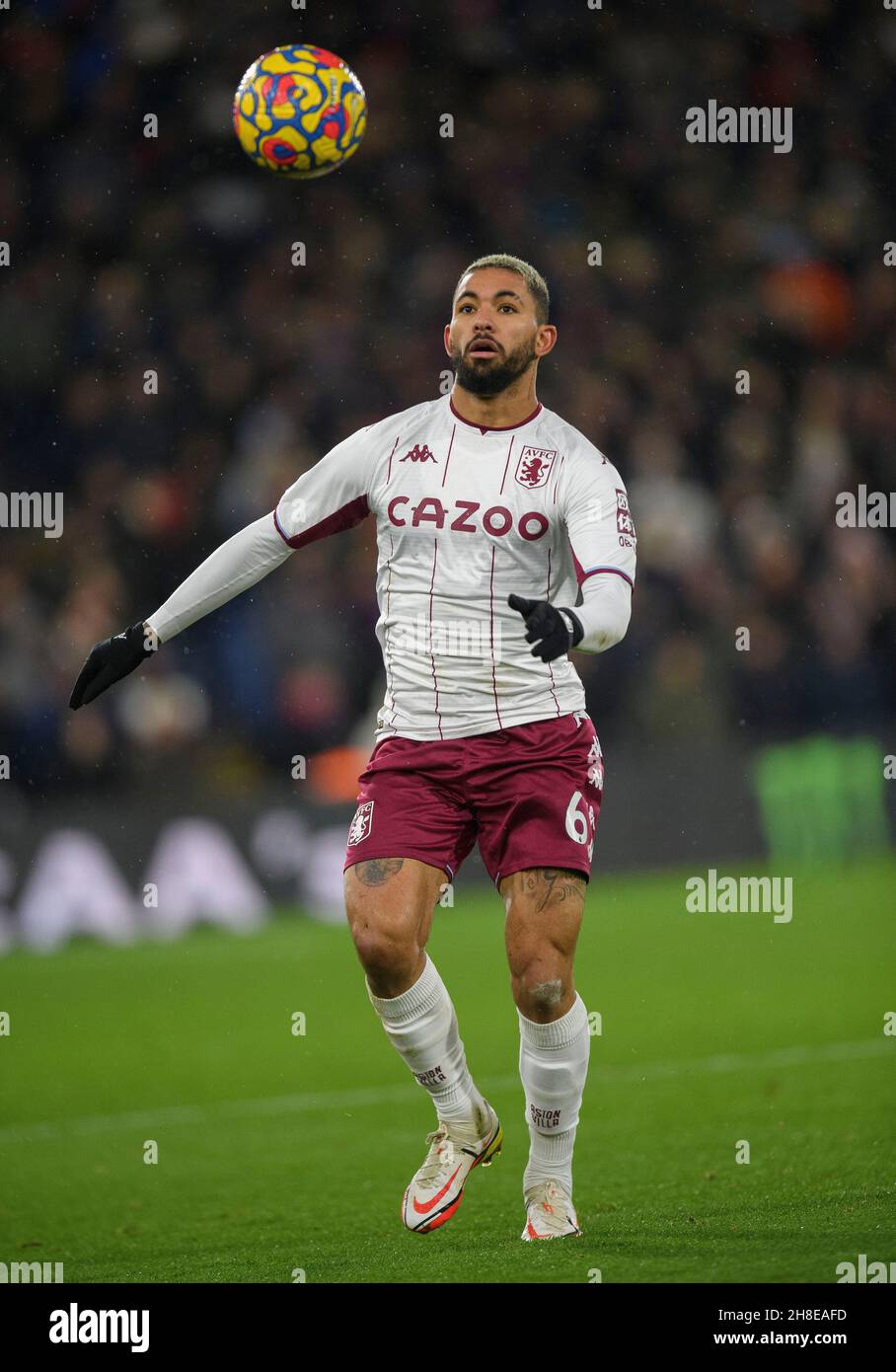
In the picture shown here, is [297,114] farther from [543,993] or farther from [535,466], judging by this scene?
[543,993]

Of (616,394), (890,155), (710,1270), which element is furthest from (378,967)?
(890,155)

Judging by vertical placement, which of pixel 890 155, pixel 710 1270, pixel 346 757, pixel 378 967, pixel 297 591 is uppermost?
pixel 890 155

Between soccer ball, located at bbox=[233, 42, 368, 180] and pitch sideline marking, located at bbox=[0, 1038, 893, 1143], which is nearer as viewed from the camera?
soccer ball, located at bbox=[233, 42, 368, 180]

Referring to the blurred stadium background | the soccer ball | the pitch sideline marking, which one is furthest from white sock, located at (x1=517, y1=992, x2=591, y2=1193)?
the blurred stadium background

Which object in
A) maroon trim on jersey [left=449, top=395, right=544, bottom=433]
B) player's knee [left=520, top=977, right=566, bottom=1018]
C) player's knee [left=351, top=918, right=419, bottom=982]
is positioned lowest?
player's knee [left=520, top=977, right=566, bottom=1018]

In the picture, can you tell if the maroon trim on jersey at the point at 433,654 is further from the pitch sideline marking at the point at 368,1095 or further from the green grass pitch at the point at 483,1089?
the pitch sideline marking at the point at 368,1095

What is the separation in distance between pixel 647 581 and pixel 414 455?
22.7 ft

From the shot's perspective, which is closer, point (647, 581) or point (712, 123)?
point (647, 581)

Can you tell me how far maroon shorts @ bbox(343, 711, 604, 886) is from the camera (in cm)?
491

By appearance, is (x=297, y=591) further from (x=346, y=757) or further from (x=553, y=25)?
(x=553, y=25)

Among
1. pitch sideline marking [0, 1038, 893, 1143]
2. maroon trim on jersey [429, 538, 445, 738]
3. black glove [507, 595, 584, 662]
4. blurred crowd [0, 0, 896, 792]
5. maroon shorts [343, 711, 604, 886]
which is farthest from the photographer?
blurred crowd [0, 0, 896, 792]

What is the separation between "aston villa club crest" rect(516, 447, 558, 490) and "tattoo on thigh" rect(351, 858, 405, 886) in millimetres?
1016

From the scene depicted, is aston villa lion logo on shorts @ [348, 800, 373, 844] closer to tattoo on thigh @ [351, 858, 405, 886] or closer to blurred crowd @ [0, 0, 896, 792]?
tattoo on thigh @ [351, 858, 405, 886]

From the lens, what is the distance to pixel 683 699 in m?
12.0
